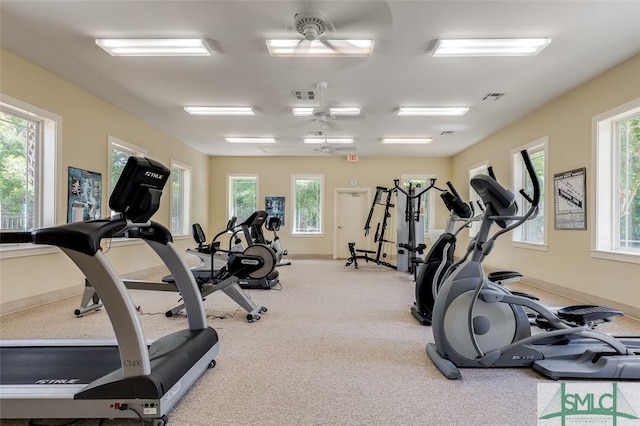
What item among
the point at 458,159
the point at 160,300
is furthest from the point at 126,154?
the point at 458,159

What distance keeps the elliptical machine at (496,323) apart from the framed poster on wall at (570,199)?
2531mm

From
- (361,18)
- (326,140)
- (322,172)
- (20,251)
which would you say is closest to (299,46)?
(361,18)

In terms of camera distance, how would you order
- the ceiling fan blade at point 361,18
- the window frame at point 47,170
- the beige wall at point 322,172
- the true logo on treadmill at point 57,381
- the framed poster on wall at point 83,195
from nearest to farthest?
1. the true logo on treadmill at point 57,381
2. the ceiling fan blade at point 361,18
3. the window frame at point 47,170
4. the framed poster on wall at point 83,195
5. the beige wall at point 322,172

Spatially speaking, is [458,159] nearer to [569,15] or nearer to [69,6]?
[569,15]

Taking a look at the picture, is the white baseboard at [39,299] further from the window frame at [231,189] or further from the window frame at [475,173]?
the window frame at [475,173]

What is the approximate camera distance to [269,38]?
3.37 meters

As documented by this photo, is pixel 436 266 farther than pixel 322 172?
No

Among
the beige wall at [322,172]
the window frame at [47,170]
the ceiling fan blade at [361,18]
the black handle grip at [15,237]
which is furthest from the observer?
the beige wall at [322,172]

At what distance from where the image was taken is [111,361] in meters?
2.07

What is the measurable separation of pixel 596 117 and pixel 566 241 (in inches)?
67.6

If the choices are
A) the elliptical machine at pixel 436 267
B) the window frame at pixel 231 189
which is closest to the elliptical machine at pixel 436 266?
the elliptical machine at pixel 436 267

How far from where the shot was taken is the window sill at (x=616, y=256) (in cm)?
364

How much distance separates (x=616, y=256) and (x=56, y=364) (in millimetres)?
5444

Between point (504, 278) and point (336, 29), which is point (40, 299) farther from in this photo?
point (504, 278)
